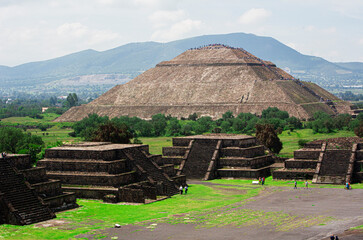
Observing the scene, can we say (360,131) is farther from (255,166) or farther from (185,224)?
(185,224)

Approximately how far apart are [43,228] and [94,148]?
1552cm

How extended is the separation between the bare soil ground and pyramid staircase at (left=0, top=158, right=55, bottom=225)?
19.7ft

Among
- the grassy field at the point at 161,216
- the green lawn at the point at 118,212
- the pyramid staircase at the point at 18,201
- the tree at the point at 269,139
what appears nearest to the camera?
the green lawn at the point at 118,212

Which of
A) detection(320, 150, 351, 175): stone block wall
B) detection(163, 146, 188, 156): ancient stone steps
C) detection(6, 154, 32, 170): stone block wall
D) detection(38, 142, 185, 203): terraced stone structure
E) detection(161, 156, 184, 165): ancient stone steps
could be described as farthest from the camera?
detection(163, 146, 188, 156): ancient stone steps

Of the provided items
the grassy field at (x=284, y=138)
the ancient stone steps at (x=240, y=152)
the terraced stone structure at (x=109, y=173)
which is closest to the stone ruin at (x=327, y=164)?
the ancient stone steps at (x=240, y=152)

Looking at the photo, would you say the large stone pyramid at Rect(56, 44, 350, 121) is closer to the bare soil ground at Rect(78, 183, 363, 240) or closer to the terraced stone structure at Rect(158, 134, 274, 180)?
the terraced stone structure at Rect(158, 134, 274, 180)

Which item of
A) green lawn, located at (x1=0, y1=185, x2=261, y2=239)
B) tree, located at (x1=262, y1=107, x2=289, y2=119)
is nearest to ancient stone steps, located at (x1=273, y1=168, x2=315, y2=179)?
green lawn, located at (x1=0, y1=185, x2=261, y2=239)

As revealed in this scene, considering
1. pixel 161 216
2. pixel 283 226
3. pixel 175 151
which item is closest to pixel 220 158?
pixel 175 151

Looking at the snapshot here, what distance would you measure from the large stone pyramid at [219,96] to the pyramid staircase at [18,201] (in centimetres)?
11759

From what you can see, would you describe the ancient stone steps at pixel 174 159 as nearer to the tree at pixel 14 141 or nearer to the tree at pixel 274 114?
the tree at pixel 14 141

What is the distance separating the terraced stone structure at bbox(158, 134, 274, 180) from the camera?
221 ft

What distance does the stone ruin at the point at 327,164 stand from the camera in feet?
201

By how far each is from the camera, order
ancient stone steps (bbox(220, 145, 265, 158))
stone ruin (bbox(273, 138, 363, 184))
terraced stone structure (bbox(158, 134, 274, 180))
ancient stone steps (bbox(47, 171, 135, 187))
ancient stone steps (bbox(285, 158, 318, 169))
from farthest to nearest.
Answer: ancient stone steps (bbox(220, 145, 265, 158))
terraced stone structure (bbox(158, 134, 274, 180))
ancient stone steps (bbox(285, 158, 318, 169))
stone ruin (bbox(273, 138, 363, 184))
ancient stone steps (bbox(47, 171, 135, 187))

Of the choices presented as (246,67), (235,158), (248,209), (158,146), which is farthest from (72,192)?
(246,67)
